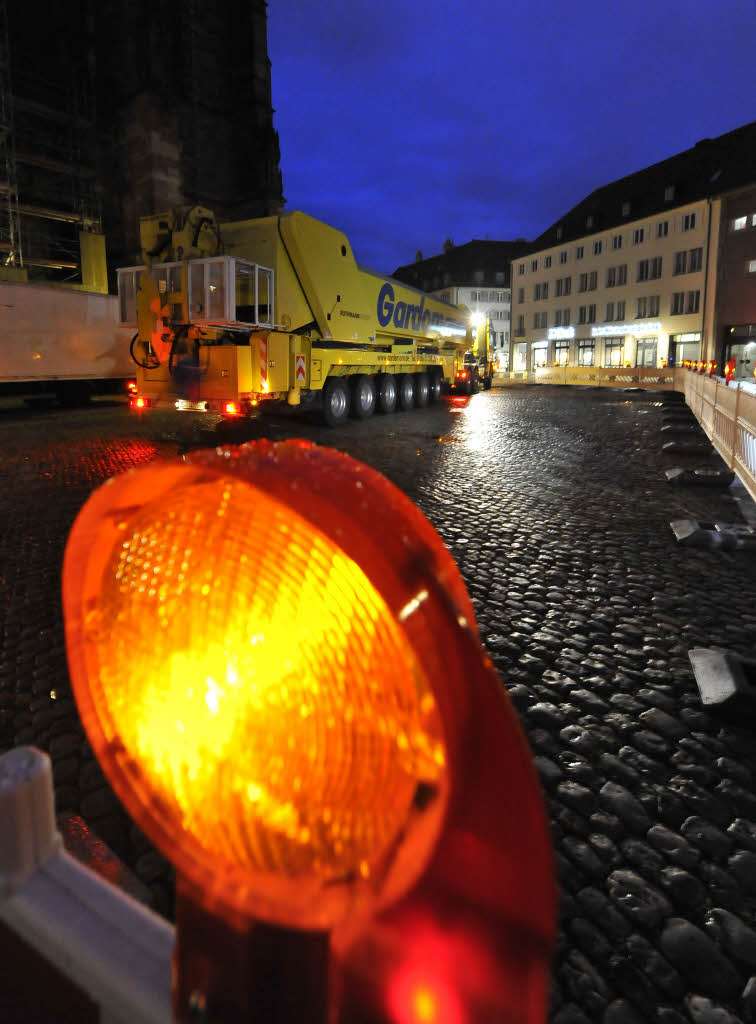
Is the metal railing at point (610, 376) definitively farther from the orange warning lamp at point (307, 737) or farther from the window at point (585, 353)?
the orange warning lamp at point (307, 737)

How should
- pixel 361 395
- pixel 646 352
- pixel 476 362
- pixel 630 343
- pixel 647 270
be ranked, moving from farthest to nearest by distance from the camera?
pixel 630 343, pixel 646 352, pixel 647 270, pixel 476 362, pixel 361 395

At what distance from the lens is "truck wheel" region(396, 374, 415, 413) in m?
18.0

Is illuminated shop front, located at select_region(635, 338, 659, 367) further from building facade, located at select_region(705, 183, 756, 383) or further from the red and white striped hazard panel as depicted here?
the red and white striped hazard panel

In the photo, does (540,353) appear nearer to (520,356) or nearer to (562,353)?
(520,356)

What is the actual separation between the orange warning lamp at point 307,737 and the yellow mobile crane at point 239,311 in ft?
34.9

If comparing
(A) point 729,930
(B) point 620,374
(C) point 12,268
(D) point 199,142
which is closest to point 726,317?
(B) point 620,374

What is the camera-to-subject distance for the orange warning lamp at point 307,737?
1.77ft

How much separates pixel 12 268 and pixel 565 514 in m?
26.2

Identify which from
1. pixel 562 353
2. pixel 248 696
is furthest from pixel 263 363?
pixel 562 353

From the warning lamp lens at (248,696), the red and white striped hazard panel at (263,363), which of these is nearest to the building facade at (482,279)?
the red and white striped hazard panel at (263,363)

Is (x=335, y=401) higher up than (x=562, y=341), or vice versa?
(x=562, y=341)

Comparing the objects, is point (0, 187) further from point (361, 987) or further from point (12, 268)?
point (361, 987)

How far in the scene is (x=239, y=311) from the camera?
40.1 ft

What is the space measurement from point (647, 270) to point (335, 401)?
40579 millimetres
